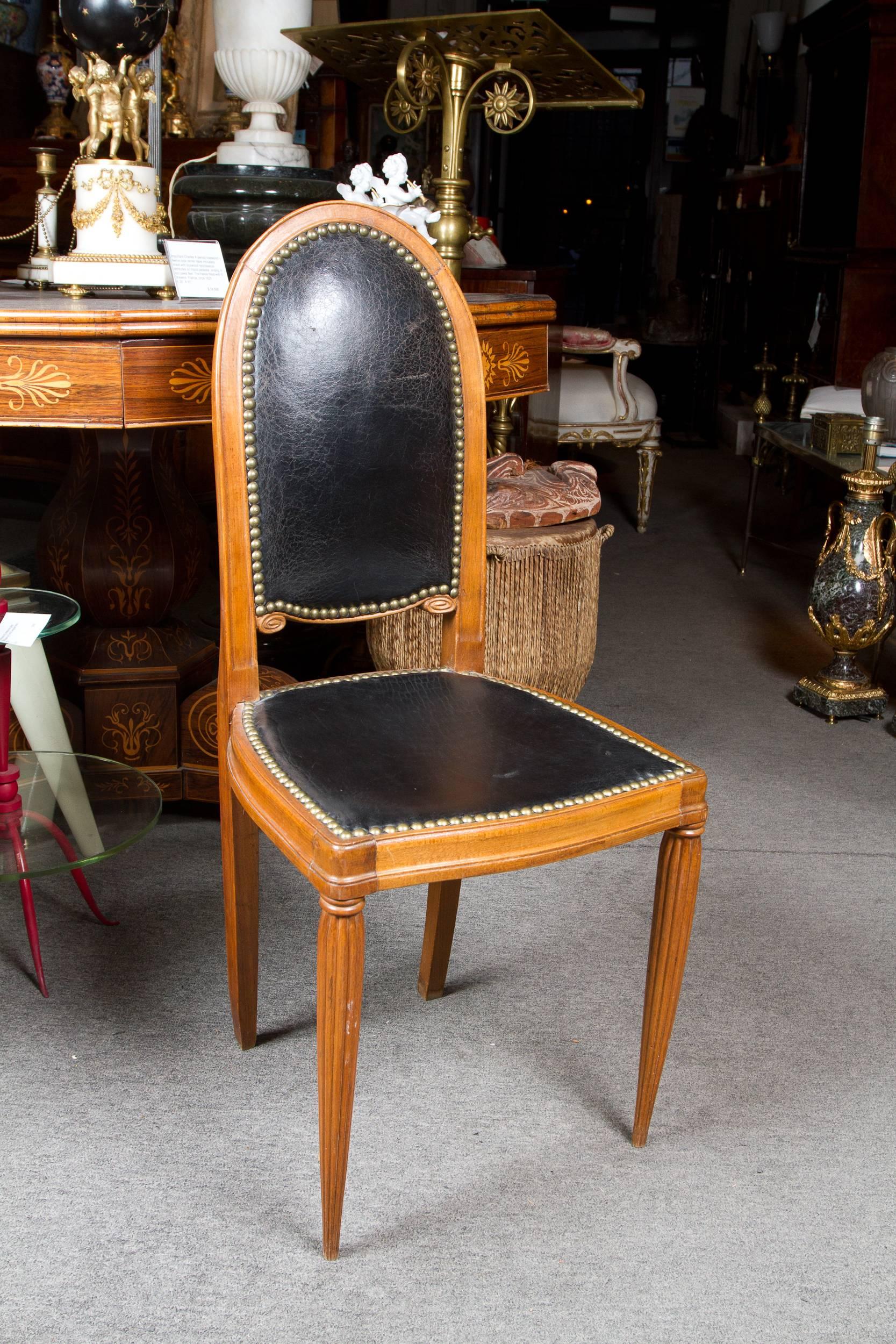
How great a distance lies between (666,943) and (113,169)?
1.43 meters

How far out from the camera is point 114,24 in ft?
6.25

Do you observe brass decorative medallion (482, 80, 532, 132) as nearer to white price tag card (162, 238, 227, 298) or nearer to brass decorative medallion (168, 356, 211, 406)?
white price tag card (162, 238, 227, 298)

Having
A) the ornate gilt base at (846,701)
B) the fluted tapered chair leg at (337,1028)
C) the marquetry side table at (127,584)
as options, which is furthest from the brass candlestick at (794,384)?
the fluted tapered chair leg at (337,1028)

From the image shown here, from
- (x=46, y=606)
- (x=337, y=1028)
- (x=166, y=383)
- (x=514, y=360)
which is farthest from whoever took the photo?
(x=514, y=360)

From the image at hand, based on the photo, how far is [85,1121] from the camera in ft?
4.85

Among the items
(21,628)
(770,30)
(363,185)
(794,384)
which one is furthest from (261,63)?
(770,30)

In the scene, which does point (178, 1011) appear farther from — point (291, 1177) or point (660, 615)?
point (660, 615)

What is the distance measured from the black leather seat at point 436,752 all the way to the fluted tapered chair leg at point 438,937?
318 mm

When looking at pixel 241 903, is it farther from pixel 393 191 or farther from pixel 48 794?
pixel 393 191

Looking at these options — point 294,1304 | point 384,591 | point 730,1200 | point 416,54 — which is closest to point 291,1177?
point 294,1304

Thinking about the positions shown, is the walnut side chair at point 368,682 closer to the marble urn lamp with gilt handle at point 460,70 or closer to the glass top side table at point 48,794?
the glass top side table at point 48,794

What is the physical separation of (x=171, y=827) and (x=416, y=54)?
1.39 meters

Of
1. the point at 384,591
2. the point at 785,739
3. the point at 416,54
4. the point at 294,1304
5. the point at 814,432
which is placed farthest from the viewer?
the point at 814,432

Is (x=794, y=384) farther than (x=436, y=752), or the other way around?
(x=794, y=384)
